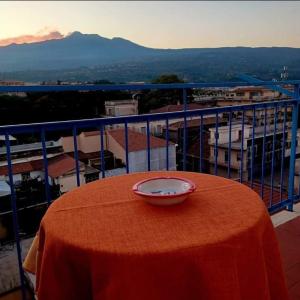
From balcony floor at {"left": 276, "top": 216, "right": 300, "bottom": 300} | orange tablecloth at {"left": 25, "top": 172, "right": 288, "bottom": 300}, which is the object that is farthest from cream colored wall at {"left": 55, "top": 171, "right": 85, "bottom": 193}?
balcony floor at {"left": 276, "top": 216, "right": 300, "bottom": 300}

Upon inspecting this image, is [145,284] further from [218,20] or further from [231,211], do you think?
[218,20]

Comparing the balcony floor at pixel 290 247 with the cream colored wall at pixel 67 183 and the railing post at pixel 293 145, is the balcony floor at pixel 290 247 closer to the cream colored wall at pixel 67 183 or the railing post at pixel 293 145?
the railing post at pixel 293 145

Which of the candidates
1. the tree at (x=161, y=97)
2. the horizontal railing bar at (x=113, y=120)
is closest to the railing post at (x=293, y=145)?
the horizontal railing bar at (x=113, y=120)

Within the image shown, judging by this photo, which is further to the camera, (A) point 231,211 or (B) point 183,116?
(B) point 183,116

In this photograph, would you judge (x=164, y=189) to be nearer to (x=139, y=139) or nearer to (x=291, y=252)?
(x=291, y=252)

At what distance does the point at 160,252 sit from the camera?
34.3 inches

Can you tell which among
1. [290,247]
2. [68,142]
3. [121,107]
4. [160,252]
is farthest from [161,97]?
[160,252]

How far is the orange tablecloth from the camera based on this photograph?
0.87 meters

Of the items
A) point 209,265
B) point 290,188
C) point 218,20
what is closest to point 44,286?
point 209,265

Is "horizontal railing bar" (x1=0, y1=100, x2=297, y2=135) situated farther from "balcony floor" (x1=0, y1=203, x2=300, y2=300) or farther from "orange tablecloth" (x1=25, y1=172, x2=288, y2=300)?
"balcony floor" (x1=0, y1=203, x2=300, y2=300)

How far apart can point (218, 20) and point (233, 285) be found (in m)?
18.3

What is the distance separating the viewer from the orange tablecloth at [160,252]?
869 mm

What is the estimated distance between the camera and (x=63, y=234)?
1.00 meters

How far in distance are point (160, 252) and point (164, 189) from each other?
0.47 meters
